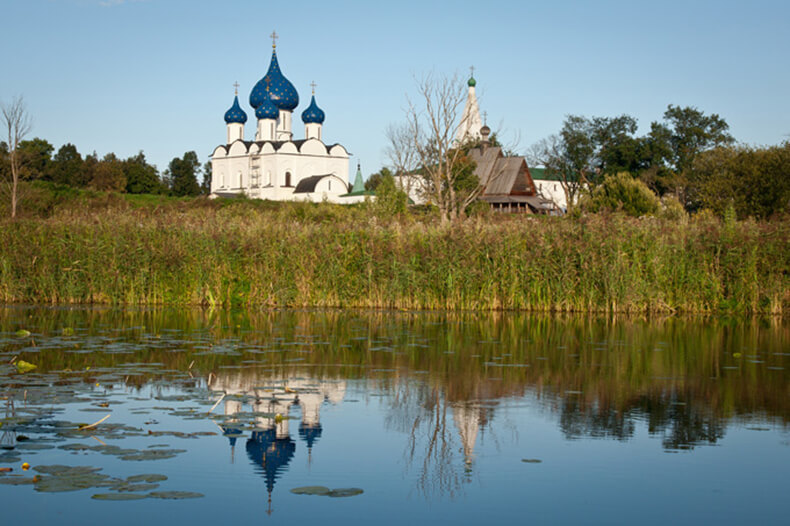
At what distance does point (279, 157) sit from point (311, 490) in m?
79.0

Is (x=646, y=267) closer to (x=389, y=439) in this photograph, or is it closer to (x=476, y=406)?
(x=476, y=406)

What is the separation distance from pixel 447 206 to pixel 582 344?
2957 cm

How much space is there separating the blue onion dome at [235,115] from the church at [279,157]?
136 inches

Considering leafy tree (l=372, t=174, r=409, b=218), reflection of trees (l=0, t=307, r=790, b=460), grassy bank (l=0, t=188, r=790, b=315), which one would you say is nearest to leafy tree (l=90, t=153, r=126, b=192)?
leafy tree (l=372, t=174, r=409, b=218)

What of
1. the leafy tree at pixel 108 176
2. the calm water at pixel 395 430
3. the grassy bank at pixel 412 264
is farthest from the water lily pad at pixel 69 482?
the leafy tree at pixel 108 176

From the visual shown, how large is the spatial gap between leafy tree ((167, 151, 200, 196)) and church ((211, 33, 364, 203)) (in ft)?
31.3

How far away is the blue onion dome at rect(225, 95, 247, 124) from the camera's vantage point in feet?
296

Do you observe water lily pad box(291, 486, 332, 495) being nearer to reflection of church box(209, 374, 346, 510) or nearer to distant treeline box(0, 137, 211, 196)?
reflection of church box(209, 374, 346, 510)

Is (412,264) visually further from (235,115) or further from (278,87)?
(235,115)

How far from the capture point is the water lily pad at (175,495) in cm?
462

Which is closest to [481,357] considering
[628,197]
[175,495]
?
[175,495]

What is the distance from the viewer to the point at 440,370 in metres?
9.35

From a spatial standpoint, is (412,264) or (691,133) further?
(691,133)

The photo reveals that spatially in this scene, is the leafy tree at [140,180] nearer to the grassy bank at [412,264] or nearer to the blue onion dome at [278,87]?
the blue onion dome at [278,87]
